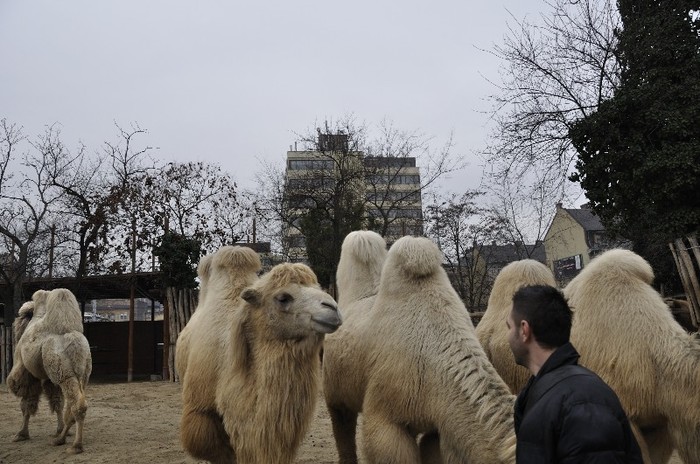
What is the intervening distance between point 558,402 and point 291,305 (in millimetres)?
2855

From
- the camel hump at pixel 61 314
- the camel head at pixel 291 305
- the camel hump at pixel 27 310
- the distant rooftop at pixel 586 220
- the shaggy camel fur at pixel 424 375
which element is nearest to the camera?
the shaggy camel fur at pixel 424 375

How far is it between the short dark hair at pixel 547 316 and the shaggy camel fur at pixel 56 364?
8.31 m

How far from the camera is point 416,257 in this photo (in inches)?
216

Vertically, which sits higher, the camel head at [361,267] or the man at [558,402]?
the camel head at [361,267]

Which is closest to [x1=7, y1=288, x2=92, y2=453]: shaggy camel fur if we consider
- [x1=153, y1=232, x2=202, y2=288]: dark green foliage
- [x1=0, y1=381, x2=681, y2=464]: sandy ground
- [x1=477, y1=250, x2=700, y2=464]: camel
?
[x1=0, y1=381, x2=681, y2=464]: sandy ground

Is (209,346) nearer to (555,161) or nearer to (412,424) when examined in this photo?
(412,424)

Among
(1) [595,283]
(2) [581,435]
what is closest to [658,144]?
(1) [595,283]

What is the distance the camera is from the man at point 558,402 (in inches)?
80.0

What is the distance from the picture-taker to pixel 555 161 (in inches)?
751

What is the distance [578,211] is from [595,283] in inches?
1856

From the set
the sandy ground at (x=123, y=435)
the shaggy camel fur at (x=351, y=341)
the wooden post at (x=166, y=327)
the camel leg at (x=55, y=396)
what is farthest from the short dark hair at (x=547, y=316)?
the wooden post at (x=166, y=327)

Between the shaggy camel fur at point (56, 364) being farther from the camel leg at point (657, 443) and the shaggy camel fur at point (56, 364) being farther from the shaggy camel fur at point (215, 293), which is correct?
the camel leg at point (657, 443)

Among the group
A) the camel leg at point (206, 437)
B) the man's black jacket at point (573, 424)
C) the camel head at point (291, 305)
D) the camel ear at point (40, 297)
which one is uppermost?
the camel ear at point (40, 297)

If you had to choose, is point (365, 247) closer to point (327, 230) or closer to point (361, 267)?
point (361, 267)
